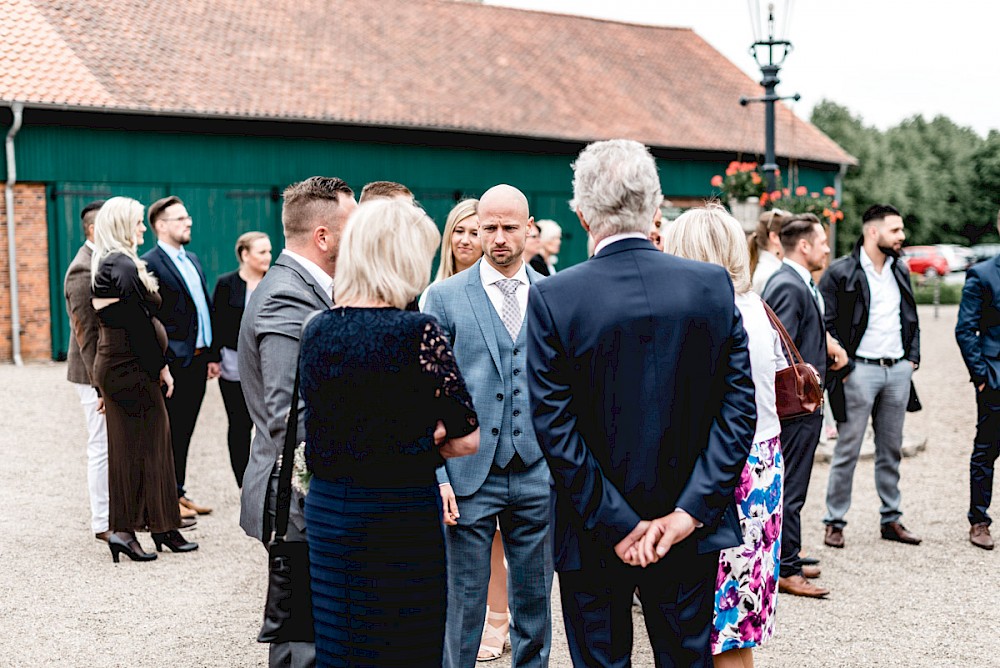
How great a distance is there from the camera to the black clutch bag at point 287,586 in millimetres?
3299

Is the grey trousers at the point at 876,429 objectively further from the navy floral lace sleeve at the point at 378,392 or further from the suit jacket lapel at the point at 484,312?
the navy floral lace sleeve at the point at 378,392

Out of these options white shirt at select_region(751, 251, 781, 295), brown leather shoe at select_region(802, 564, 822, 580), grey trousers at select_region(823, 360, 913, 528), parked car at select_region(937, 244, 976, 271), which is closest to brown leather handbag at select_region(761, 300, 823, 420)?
brown leather shoe at select_region(802, 564, 822, 580)

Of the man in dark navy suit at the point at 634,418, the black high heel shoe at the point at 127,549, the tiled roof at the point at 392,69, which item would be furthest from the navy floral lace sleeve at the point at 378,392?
the tiled roof at the point at 392,69

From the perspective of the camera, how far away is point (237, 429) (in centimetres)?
783

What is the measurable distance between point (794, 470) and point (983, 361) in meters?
1.89

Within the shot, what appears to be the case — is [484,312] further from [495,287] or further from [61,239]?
[61,239]

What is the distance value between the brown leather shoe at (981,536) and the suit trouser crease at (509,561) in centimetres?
391

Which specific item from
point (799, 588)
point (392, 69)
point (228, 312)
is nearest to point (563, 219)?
point (392, 69)

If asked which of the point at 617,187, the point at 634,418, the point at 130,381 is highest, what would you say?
the point at 617,187

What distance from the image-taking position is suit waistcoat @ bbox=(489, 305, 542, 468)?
4074 millimetres

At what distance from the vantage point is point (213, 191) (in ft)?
67.3

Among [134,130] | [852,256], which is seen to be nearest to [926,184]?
[134,130]

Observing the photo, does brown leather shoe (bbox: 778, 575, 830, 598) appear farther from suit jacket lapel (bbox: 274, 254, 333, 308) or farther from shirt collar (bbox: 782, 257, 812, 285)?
suit jacket lapel (bbox: 274, 254, 333, 308)

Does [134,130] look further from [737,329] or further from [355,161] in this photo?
[737,329]
